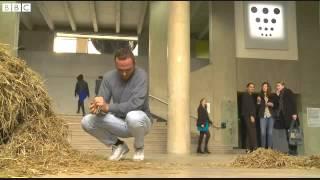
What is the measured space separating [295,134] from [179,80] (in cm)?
466

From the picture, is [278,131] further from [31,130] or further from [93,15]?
[93,15]

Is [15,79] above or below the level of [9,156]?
above

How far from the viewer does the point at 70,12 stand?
1470 cm

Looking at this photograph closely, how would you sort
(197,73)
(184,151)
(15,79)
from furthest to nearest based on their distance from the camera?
(197,73) → (184,151) → (15,79)

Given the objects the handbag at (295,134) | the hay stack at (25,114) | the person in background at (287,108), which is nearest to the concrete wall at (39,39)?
the person in background at (287,108)

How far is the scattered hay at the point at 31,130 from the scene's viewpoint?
2883 mm

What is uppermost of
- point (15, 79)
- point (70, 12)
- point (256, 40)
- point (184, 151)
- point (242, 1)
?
point (70, 12)

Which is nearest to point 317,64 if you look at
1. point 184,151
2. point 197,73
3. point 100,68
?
point 184,151

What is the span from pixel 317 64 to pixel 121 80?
5.55 feet

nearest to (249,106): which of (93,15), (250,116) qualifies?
(250,116)

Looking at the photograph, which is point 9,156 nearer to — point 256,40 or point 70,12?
point 256,40

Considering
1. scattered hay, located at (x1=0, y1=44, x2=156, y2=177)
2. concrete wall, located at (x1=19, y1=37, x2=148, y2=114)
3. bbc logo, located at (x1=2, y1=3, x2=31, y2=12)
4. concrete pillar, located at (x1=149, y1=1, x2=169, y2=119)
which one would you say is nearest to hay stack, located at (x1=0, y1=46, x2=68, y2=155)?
scattered hay, located at (x1=0, y1=44, x2=156, y2=177)

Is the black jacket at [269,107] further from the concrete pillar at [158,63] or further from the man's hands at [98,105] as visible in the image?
the concrete pillar at [158,63]

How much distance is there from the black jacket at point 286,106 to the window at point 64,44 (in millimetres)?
14207
